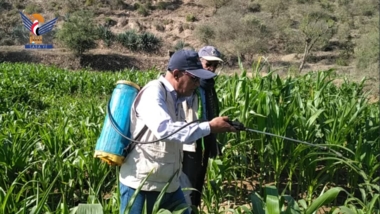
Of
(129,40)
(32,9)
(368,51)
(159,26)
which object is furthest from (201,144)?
(32,9)

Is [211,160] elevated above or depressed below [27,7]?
below

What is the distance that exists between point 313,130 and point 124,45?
2876 centimetres

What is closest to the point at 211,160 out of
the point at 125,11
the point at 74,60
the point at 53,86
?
the point at 53,86

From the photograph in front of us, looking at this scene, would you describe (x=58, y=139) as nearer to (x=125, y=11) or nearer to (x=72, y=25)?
(x=72, y=25)

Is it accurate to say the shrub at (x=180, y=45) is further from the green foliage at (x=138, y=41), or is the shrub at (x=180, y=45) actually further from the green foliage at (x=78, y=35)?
the green foliage at (x=78, y=35)

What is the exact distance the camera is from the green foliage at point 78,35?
26.8 meters

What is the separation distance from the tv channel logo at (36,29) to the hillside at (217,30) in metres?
0.60

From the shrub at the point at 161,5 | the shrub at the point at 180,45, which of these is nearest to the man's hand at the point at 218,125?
the shrub at the point at 180,45

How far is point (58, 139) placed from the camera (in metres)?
3.41

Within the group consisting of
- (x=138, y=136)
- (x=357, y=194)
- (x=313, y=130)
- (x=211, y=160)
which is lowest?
(x=357, y=194)

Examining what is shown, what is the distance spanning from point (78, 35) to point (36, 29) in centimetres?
495

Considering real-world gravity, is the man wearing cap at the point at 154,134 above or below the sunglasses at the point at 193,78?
below

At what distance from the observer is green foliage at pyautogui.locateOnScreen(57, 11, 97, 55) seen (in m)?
26.8

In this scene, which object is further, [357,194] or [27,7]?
[27,7]
